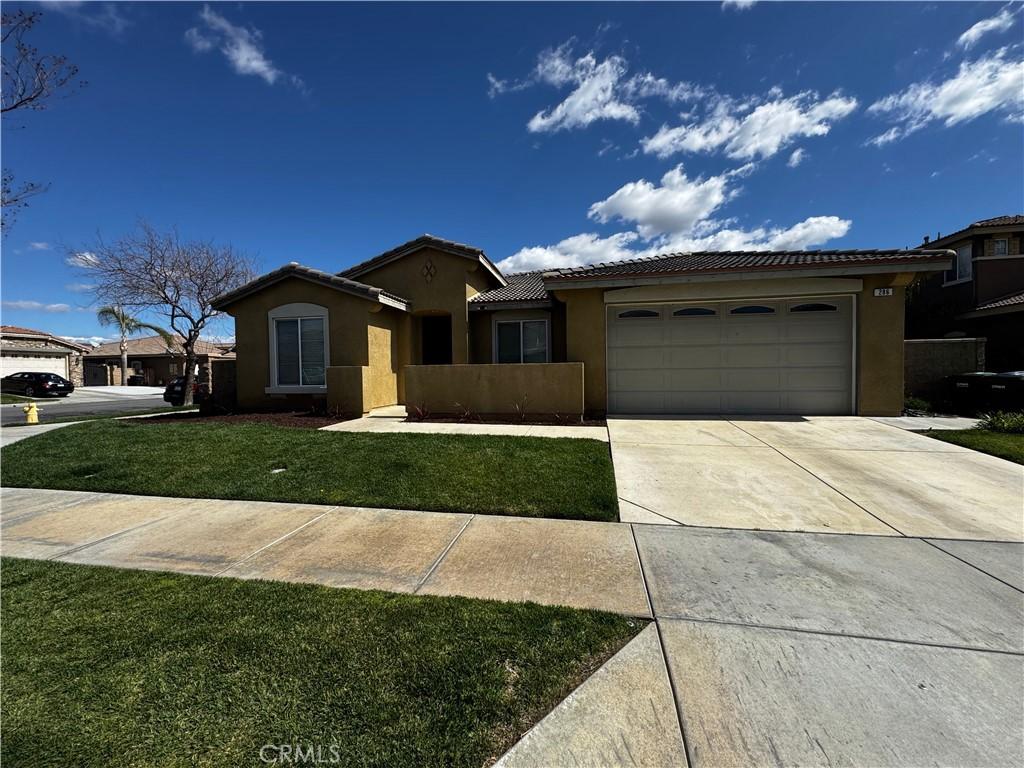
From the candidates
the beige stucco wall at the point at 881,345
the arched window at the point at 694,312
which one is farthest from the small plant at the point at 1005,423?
the arched window at the point at 694,312

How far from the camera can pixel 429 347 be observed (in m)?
15.2

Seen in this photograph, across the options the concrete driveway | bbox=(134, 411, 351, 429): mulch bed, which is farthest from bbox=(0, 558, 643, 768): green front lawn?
bbox=(134, 411, 351, 429): mulch bed

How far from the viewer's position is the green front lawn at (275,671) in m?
1.99

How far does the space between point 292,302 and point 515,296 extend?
6.69 meters

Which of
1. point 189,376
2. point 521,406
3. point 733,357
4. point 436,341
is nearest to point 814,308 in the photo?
point 733,357

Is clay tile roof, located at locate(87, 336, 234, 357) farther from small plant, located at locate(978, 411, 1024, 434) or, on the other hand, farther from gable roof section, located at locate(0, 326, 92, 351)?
small plant, located at locate(978, 411, 1024, 434)

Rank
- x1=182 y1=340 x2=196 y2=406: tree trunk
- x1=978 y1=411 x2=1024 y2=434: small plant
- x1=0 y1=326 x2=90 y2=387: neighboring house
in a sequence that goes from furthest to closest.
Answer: x1=0 y1=326 x2=90 y2=387: neighboring house, x1=182 y1=340 x2=196 y2=406: tree trunk, x1=978 y1=411 x2=1024 y2=434: small plant

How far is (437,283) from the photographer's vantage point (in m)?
13.9

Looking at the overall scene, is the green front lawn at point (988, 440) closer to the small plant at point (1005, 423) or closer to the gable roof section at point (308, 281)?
the small plant at point (1005, 423)

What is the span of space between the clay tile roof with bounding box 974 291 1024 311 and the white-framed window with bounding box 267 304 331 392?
2238cm

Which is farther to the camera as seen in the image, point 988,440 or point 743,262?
point 743,262

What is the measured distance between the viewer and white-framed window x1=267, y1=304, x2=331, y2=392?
40.5 ft

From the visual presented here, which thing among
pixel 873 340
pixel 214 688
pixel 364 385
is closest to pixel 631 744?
pixel 214 688

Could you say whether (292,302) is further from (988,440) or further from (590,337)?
(988,440)
